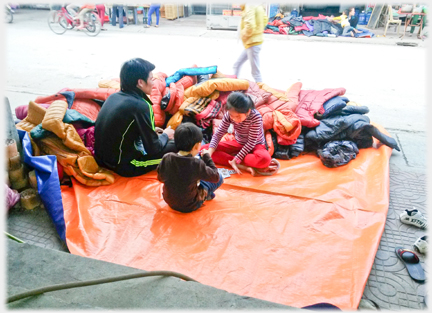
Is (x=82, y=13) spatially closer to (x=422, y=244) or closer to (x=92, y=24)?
(x=92, y=24)

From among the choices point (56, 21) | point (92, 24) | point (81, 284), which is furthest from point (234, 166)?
point (56, 21)

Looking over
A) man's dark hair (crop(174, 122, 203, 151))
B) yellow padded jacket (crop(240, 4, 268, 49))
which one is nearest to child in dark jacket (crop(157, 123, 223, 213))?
man's dark hair (crop(174, 122, 203, 151))

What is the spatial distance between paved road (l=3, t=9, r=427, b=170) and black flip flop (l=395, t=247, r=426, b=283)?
1.41 metres

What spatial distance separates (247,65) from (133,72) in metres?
4.80

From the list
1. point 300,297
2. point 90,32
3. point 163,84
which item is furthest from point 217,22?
point 300,297

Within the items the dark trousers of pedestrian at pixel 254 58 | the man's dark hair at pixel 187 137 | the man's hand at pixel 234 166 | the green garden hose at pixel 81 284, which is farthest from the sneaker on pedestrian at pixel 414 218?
the dark trousers of pedestrian at pixel 254 58

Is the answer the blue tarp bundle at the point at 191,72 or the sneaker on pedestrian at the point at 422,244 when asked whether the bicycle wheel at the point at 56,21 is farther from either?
the sneaker on pedestrian at the point at 422,244

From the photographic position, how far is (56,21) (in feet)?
34.4

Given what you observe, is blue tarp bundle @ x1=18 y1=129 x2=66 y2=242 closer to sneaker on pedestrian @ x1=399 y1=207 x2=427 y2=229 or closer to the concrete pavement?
the concrete pavement

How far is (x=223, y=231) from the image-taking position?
2.39 metres

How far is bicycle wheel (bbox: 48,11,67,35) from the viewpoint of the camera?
10.2 metres

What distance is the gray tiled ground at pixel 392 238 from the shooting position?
1918 millimetres

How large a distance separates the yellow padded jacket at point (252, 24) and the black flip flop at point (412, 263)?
382cm

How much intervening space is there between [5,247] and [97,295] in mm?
624
